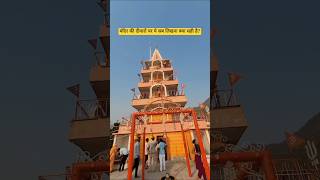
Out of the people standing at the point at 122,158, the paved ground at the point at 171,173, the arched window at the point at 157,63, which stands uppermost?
the arched window at the point at 157,63

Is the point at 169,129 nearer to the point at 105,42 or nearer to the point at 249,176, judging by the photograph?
the point at 249,176

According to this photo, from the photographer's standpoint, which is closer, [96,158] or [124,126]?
[96,158]

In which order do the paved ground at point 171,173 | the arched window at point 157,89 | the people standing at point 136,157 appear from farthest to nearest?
the arched window at point 157,89 < the paved ground at point 171,173 < the people standing at point 136,157

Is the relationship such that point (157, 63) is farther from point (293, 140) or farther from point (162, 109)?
point (293, 140)

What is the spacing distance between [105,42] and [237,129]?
10653mm

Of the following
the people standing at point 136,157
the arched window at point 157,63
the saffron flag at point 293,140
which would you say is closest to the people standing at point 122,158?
the people standing at point 136,157

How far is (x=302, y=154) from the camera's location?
41.1 feet

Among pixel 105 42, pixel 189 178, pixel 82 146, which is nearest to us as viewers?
pixel 189 178

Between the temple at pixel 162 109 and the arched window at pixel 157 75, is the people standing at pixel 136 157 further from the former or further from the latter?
the arched window at pixel 157 75

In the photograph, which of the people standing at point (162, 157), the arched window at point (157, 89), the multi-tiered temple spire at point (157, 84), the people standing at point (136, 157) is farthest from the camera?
the arched window at point (157, 89)

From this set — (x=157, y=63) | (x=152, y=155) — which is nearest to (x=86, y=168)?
(x=152, y=155)

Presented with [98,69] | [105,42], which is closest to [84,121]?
[98,69]

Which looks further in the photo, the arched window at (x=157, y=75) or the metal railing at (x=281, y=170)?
the arched window at (x=157, y=75)

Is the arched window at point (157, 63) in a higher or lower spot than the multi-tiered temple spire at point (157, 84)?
higher
